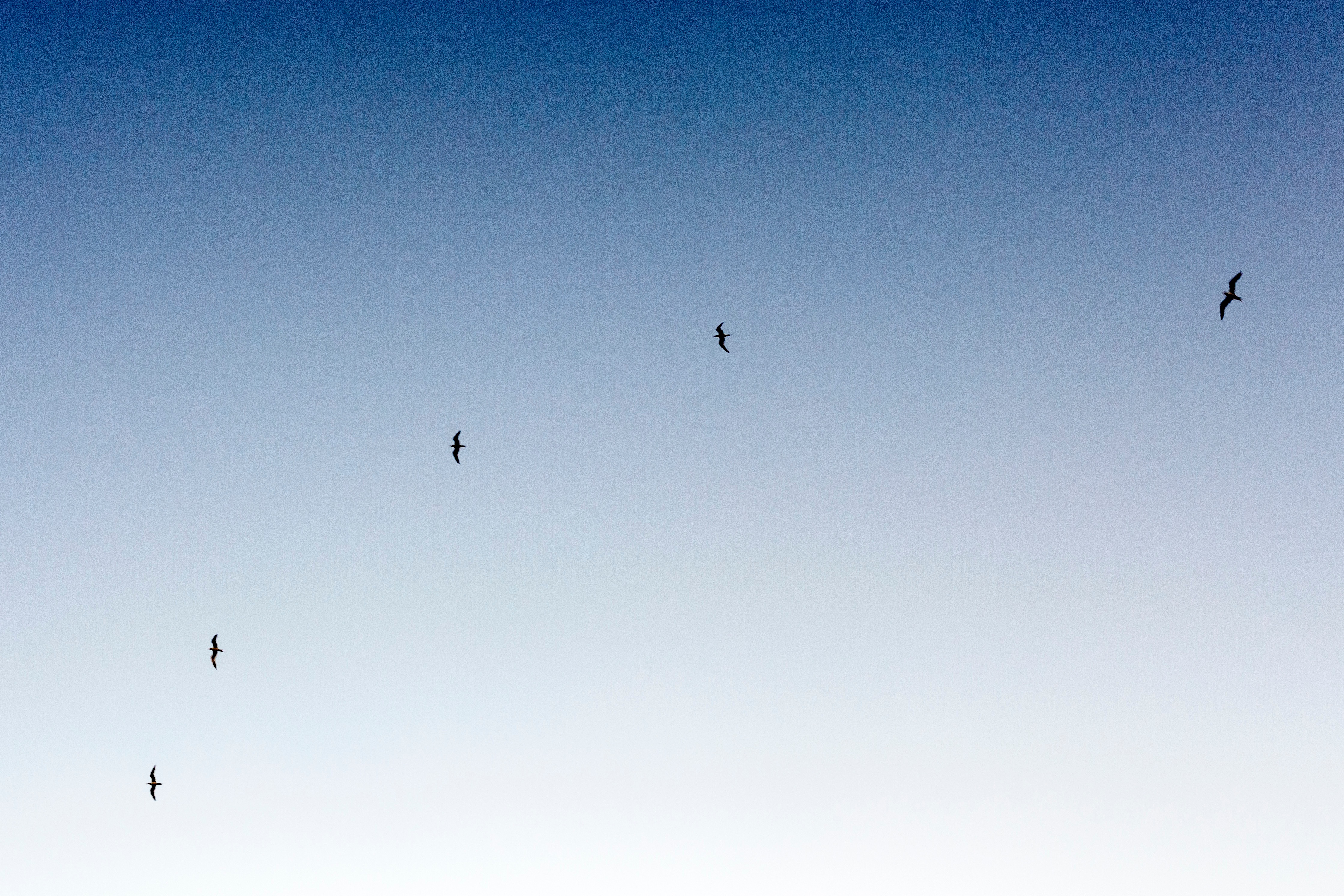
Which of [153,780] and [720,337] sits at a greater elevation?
[720,337]

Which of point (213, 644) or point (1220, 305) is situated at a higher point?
point (1220, 305)

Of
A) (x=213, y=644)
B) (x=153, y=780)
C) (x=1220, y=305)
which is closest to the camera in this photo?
(x=1220, y=305)

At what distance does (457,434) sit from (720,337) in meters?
29.2

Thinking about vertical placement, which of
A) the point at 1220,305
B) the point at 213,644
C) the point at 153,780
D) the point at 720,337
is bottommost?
the point at 153,780

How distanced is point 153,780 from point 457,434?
5835 cm

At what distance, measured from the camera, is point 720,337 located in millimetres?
82312

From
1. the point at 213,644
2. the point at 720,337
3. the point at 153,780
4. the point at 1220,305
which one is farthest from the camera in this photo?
the point at 153,780

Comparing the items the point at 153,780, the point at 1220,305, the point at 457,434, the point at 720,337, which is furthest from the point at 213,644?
the point at 1220,305

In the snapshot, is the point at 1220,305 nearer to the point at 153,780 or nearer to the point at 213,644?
the point at 213,644

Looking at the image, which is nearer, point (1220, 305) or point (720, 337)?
point (1220, 305)

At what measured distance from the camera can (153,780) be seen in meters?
96.6

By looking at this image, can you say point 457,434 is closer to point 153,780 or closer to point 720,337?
point 720,337

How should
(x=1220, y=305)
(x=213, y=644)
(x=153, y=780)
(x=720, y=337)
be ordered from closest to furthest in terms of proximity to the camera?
(x=1220, y=305) < (x=720, y=337) < (x=213, y=644) < (x=153, y=780)

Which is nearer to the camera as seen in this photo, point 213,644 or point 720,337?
point 720,337
